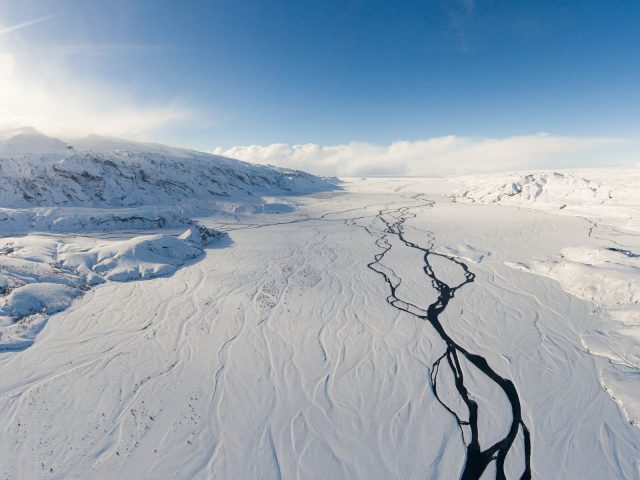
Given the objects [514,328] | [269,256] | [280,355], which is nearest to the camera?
[280,355]

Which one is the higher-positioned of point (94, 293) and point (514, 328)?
point (94, 293)

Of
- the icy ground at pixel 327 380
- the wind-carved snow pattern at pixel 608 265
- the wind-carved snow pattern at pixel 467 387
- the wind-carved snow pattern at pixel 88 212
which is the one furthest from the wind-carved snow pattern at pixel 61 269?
the wind-carved snow pattern at pixel 608 265

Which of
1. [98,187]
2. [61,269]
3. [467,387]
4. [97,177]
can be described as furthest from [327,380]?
[97,177]

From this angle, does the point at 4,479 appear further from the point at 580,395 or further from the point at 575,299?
the point at 575,299

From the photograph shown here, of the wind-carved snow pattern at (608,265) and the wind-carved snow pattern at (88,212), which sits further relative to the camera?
the wind-carved snow pattern at (88,212)

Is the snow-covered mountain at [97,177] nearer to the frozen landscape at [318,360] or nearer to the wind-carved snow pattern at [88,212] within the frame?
the wind-carved snow pattern at [88,212]

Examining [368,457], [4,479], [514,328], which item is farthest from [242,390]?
[514,328]
